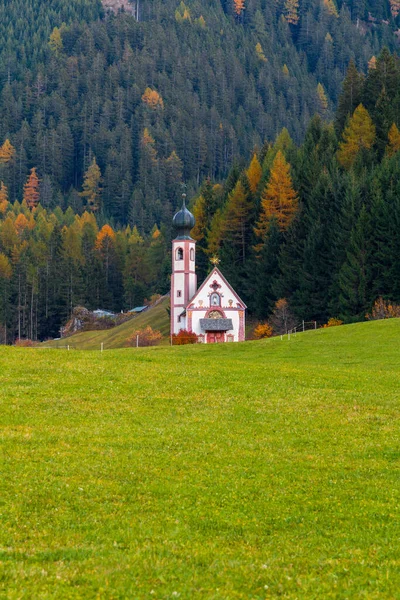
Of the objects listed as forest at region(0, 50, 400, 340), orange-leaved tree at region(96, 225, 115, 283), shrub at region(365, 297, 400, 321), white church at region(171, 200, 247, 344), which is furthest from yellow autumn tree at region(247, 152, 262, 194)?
orange-leaved tree at region(96, 225, 115, 283)

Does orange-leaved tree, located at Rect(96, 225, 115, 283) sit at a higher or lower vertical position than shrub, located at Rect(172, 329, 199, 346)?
higher

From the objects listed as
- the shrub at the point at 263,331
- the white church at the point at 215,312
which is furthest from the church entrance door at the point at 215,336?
the shrub at the point at 263,331

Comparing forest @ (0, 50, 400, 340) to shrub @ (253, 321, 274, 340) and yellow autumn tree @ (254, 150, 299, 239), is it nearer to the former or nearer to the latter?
yellow autumn tree @ (254, 150, 299, 239)

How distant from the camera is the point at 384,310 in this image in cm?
7138

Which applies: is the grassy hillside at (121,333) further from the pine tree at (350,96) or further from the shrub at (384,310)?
the pine tree at (350,96)

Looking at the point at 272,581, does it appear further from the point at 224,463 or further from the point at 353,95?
the point at 353,95

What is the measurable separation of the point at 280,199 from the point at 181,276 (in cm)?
1520

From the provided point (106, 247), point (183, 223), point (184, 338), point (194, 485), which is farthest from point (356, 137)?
point (194, 485)

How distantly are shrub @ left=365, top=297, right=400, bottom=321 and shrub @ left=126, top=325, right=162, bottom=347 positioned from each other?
2806 cm

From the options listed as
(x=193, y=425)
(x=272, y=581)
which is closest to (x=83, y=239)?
(x=193, y=425)

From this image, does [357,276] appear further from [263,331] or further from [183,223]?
[183,223]

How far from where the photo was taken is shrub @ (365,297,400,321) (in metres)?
70.7

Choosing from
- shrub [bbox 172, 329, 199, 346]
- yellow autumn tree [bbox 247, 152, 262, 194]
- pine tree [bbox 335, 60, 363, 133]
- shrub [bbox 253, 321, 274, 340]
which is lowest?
shrub [bbox 172, 329, 199, 346]

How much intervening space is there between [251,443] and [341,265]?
195ft
